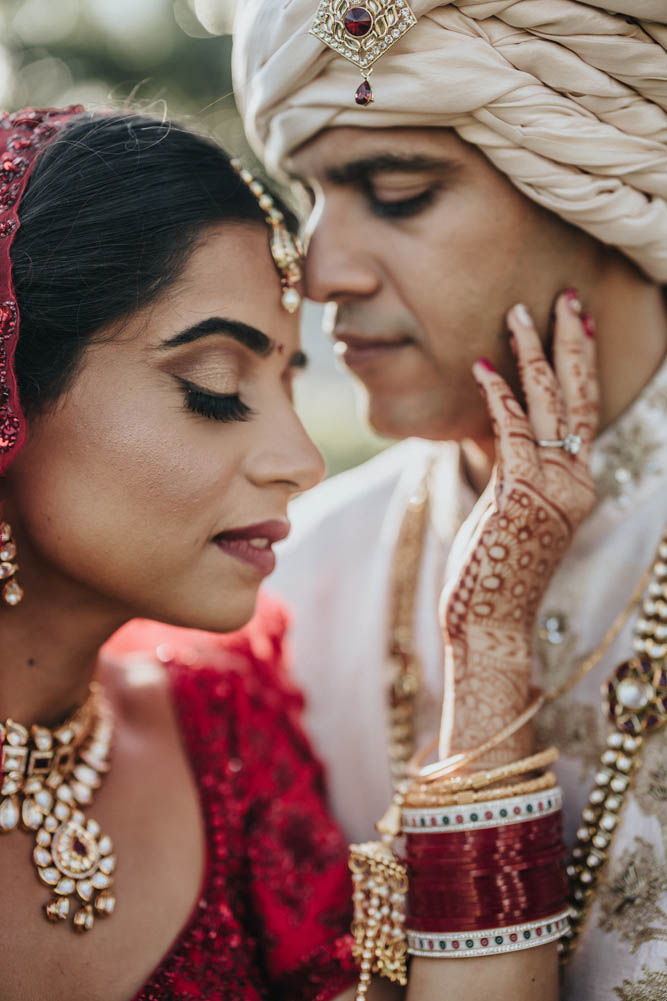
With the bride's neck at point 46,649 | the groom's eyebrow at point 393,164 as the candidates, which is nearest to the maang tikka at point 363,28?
Answer: the groom's eyebrow at point 393,164

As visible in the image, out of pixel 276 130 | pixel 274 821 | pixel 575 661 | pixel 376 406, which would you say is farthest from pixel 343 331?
pixel 274 821

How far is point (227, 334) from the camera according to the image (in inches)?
62.3

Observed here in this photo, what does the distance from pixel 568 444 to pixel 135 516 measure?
2.67ft

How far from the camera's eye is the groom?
1769mm

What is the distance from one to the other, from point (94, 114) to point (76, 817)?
1.18 meters

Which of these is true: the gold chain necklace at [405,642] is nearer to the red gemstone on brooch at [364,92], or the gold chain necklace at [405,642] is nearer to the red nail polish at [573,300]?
the red nail polish at [573,300]

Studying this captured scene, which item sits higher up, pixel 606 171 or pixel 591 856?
pixel 606 171

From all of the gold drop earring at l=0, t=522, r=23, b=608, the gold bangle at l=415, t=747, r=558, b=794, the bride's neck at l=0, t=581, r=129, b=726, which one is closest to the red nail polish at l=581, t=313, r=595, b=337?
the gold bangle at l=415, t=747, r=558, b=794

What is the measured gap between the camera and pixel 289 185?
223 cm

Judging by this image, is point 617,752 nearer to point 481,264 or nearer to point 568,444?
point 568,444

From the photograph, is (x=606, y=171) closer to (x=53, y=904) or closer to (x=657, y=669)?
(x=657, y=669)

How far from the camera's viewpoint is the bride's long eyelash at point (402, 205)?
1.93 meters

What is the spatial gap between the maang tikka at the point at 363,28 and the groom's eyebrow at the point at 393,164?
0.12 m

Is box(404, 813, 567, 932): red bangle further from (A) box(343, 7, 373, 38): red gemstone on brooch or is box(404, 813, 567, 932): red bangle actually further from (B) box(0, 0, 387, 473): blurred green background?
(B) box(0, 0, 387, 473): blurred green background
